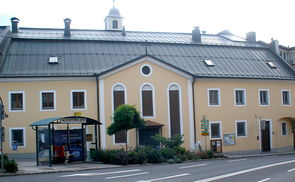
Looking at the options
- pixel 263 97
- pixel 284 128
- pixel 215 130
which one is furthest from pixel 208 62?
pixel 284 128

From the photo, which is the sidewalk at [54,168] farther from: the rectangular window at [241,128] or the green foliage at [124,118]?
the rectangular window at [241,128]

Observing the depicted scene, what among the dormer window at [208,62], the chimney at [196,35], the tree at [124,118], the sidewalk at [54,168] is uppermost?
the chimney at [196,35]

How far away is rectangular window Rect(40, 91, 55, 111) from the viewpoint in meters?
31.3

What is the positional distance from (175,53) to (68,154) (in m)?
16.0

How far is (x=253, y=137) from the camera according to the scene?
3722 centimetres

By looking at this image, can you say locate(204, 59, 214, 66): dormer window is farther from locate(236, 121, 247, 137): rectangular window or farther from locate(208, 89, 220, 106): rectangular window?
locate(236, 121, 247, 137): rectangular window

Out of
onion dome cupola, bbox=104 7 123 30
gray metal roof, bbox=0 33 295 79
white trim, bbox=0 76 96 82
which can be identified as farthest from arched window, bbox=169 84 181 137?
onion dome cupola, bbox=104 7 123 30

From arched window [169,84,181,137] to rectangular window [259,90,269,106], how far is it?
8427mm

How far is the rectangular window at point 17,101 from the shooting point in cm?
3075

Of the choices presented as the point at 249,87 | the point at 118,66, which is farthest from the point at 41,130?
the point at 249,87

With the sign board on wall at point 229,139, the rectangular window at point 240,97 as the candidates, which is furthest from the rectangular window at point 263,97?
the sign board on wall at point 229,139

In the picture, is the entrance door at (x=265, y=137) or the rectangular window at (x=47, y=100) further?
the entrance door at (x=265, y=137)

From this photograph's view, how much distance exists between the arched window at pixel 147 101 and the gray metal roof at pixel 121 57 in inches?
96.7

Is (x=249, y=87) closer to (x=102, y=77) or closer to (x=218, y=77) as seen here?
(x=218, y=77)
